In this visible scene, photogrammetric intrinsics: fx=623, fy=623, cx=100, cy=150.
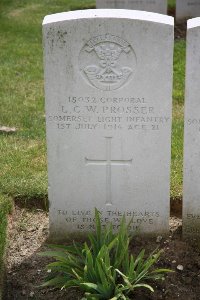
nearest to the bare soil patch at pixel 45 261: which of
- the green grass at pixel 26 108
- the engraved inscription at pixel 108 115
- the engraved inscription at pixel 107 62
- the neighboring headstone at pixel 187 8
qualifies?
the green grass at pixel 26 108

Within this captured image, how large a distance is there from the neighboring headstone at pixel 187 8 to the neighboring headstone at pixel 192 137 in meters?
7.02

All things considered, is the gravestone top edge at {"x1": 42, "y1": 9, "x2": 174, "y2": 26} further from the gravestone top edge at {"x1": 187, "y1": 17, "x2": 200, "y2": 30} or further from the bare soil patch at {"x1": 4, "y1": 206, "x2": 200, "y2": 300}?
the bare soil patch at {"x1": 4, "y1": 206, "x2": 200, "y2": 300}

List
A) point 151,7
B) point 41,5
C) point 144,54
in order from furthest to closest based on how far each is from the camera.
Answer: point 41,5 < point 151,7 < point 144,54

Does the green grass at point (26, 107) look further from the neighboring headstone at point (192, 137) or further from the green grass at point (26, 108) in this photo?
the neighboring headstone at point (192, 137)

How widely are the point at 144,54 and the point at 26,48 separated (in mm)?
5890

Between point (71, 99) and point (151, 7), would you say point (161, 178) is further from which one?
point (151, 7)

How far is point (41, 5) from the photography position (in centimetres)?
1309

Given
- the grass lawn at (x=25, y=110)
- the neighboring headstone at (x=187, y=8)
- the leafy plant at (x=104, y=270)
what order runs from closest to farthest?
1. the leafy plant at (x=104, y=270)
2. the grass lawn at (x=25, y=110)
3. the neighboring headstone at (x=187, y=8)

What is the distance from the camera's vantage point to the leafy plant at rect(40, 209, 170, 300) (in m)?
3.69

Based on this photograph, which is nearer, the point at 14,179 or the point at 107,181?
the point at 107,181

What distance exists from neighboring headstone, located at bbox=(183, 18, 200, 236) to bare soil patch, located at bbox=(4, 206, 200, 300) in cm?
19

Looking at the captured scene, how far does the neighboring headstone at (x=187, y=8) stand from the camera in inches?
432

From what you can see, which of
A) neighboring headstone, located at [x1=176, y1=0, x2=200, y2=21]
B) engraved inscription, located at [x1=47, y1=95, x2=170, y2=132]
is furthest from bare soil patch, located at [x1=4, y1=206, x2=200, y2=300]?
neighboring headstone, located at [x1=176, y1=0, x2=200, y2=21]

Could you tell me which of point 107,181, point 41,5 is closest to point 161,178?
point 107,181
